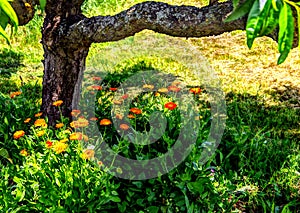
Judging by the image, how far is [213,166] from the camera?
286 centimetres

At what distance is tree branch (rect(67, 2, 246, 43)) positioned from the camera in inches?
97.0

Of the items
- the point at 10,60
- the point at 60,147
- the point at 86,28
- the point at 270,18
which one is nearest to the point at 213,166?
the point at 60,147

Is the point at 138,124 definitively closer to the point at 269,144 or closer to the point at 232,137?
the point at 232,137

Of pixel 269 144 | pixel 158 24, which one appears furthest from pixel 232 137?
pixel 158 24

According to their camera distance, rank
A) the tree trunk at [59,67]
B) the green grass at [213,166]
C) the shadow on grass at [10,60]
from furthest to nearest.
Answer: the shadow on grass at [10,60] < the tree trunk at [59,67] < the green grass at [213,166]

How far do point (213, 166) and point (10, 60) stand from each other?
3.87m

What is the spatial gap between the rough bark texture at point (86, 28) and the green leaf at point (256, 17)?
1433 millimetres

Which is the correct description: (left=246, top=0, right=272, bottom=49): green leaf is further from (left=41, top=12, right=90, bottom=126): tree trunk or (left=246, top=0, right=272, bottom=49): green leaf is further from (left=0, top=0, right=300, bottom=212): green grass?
(left=41, top=12, right=90, bottom=126): tree trunk

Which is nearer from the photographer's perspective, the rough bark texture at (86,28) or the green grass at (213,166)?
the green grass at (213,166)

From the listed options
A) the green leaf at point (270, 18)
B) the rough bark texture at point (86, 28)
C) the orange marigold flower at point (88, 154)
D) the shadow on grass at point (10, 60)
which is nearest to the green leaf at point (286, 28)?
the green leaf at point (270, 18)

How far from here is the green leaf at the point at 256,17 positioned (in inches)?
32.9

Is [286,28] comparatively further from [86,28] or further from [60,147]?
[86,28]

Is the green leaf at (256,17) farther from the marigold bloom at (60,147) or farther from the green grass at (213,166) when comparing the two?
the marigold bloom at (60,147)

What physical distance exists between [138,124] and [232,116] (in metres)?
1.19
